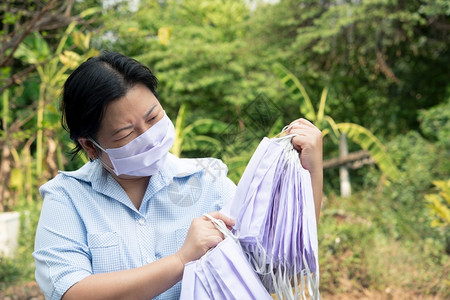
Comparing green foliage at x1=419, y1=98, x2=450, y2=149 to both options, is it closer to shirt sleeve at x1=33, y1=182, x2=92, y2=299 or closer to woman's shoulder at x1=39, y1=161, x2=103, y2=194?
woman's shoulder at x1=39, y1=161, x2=103, y2=194

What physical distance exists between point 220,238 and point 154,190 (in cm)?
28

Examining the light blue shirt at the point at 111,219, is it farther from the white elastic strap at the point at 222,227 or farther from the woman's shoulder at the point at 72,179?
the white elastic strap at the point at 222,227

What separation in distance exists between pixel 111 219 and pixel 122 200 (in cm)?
Result: 6

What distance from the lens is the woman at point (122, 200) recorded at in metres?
1.30

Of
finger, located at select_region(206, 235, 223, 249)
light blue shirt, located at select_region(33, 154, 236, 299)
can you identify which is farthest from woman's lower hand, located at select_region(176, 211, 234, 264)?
light blue shirt, located at select_region(33, 154, 236, 299)

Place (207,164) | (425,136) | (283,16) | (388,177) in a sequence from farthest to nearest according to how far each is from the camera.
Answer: (283,16), (425,136), (388,177), (207,164)

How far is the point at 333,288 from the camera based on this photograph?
15.8ft

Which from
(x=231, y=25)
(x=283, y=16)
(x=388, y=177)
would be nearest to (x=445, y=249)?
(x=388, y=177)

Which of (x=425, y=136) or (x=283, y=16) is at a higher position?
(x=283, y=16)

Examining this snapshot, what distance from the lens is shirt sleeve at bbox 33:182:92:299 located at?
1310mm

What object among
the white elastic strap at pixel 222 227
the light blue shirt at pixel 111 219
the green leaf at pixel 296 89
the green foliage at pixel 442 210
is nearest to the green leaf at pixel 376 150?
the green leaf at pixel 296 89

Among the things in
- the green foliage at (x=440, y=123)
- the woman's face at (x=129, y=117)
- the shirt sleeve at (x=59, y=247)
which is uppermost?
the woman's face at (x=129, y=117)

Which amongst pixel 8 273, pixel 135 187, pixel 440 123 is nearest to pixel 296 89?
pixel 440 123

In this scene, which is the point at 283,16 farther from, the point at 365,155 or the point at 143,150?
the point at 143,150
